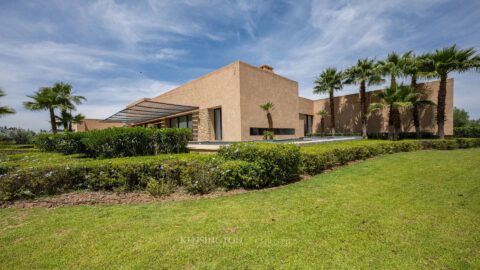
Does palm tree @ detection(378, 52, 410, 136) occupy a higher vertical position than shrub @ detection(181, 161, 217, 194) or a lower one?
higher

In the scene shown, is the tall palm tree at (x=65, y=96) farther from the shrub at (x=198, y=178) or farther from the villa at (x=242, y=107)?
the shrub at (x=198, y=178)

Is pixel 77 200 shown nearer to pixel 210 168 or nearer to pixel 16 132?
pixel 210 168

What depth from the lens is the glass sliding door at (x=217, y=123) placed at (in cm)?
1689

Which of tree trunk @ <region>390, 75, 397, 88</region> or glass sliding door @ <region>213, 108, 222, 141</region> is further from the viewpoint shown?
tree trunk @ <region>390, 75, 397, 88</region>

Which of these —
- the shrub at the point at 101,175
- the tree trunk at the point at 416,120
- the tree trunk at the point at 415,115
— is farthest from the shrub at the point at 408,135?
the shrub at the point at 101,175

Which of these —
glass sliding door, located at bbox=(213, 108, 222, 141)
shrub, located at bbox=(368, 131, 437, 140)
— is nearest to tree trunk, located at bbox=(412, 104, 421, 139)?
shrub, located at bbox=(368, 131, 437, 140)

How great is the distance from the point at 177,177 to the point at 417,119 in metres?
22.3

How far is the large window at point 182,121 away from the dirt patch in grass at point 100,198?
1593 cm

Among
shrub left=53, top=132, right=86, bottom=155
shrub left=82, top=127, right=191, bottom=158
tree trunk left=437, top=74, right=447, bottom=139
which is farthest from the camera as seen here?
tree trunk left=437, top=74, right=447, bottom=139

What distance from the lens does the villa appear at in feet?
49.5

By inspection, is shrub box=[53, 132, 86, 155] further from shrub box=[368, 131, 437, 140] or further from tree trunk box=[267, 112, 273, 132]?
shrub box=[368, 131, 437, 140]

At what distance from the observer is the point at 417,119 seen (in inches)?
726

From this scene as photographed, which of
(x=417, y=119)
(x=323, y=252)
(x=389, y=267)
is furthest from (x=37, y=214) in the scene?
(x=417, y=119)

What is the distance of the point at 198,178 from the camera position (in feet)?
16.9
